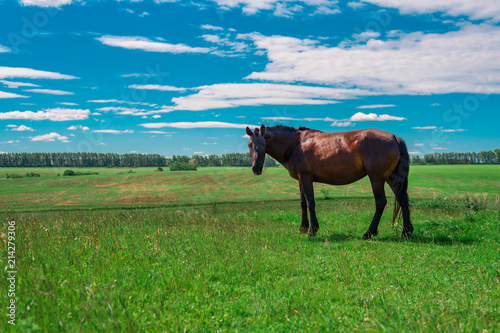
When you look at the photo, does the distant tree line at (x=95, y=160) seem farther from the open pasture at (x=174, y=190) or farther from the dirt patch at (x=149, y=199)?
the dirt patch at (x=149, y=199)

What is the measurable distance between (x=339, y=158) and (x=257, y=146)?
2590mm

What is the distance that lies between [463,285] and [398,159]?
188 inches

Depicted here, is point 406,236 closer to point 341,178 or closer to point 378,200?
point 378,200

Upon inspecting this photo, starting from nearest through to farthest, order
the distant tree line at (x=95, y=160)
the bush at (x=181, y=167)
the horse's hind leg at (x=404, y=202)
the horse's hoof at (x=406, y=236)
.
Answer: the horse's hoof at (x=406, y=236), the horse's hind leg at (x=404, y=202), the bush at (x=181, y=167), the distant tree line at (x=95, y=160)

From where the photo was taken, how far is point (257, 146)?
35.2 ft

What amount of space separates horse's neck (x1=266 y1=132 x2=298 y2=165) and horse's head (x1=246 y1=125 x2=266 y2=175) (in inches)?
13.4

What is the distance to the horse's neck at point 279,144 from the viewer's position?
11094 mm

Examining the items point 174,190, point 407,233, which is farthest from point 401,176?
point 174,190

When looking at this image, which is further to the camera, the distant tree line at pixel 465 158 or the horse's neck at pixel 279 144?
the distant tree line at pixel 465 158

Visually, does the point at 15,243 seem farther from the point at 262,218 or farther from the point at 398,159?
the point at 398,159

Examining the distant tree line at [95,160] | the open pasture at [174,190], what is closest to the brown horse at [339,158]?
the open pasture at [174,190]

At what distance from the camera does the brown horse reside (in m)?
9.78

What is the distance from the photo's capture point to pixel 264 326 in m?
4.27

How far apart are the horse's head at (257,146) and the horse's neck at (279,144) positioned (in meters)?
0.34
